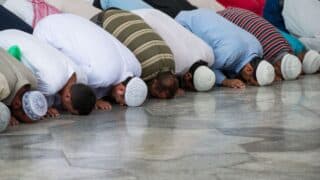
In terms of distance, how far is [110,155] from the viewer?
1.51 m

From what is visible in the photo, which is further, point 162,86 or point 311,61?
point 311,61

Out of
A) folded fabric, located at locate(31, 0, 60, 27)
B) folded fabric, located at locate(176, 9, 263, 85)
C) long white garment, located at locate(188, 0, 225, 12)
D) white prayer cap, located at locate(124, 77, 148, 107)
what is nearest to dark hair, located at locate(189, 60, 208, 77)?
folded fabric, located at locate(176, 9, 263, 85)

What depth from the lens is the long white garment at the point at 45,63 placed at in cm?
195

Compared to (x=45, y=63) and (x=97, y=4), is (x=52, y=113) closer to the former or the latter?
(x=45, y=63)

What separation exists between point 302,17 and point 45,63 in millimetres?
1854

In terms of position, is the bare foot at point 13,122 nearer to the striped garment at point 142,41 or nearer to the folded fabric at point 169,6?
the striped garment at point 142,41

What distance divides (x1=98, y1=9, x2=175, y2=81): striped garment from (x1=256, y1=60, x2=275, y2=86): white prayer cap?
0.47 meters

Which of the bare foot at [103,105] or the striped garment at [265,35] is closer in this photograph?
the bare foot at [103,105]

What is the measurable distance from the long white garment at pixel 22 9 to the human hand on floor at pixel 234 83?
0.89m

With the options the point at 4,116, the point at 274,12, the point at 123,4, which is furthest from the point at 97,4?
the point at 4,116

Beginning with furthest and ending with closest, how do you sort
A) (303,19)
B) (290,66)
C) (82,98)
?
(303,19)
(290,66)
(82,98)

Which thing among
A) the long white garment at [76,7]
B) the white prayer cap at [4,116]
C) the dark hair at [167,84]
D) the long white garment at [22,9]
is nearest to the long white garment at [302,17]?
the long white garment at [76,7]

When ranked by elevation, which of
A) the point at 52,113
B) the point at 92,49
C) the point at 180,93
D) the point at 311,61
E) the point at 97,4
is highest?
the point at 92,49

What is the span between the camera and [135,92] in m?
2.13
